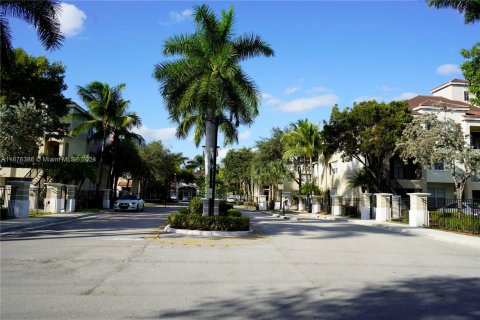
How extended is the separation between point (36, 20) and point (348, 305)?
Result: 18.4 meters

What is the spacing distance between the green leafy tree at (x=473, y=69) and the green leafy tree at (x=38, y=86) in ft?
77.5

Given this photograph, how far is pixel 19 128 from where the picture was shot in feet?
85.0

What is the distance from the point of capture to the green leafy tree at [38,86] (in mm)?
27897

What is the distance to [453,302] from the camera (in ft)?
23.4

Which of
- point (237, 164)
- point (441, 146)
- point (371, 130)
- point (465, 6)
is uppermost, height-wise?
point (465, 6)

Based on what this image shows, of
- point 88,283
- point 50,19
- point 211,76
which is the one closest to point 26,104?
point 50,19

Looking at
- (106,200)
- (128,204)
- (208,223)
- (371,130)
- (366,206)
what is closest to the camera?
(208,223)

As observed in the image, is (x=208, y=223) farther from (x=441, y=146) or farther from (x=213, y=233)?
(x=441, y=146)

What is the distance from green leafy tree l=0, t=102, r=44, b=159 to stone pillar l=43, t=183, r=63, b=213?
10.4 ft

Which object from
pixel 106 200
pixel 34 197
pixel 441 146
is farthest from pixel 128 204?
pixel 441 146

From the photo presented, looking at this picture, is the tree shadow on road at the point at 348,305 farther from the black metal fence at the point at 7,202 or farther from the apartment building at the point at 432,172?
the apartment building at the point at 432,172

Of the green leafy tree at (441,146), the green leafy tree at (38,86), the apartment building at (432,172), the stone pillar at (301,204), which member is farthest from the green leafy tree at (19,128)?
the stone pillar at (301,204)

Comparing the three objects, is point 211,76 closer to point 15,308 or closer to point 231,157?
point 15,308

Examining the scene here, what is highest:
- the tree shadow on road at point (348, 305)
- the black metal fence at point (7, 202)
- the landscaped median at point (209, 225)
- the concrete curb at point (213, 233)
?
the black metal fence at point (7, 202)
